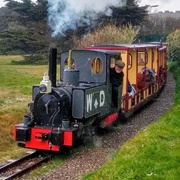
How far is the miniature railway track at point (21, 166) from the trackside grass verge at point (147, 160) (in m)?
1.34

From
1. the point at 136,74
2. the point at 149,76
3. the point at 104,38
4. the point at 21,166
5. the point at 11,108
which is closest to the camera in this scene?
the point at 21,166

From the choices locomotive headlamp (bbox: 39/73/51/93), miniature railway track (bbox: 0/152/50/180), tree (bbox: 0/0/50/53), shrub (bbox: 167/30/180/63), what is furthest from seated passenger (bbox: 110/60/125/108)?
shrub (bbox: 167/30/180/63)

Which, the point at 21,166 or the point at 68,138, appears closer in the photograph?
the point at 21,166

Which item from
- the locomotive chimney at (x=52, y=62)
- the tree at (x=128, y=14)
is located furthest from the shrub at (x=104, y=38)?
the locomotive chimney at (x=52, y=62)

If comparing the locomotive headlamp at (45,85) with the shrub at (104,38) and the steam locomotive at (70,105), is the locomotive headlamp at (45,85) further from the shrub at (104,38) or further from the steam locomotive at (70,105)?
the shrub at (104,38)

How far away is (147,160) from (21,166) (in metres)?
2.55

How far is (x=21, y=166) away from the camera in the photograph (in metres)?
8.16

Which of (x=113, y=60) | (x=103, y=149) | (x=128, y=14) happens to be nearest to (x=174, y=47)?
(x=128, y=14)

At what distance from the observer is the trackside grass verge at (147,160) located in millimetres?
6531

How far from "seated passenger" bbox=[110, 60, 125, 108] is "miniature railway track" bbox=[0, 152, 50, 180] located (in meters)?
2.69

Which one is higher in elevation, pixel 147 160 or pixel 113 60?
pixel 113 60

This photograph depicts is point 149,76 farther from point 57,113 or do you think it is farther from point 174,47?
point 174,47

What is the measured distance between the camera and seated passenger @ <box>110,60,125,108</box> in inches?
404

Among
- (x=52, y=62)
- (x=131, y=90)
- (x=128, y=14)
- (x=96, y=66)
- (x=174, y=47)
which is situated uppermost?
(x=128, y=14)
